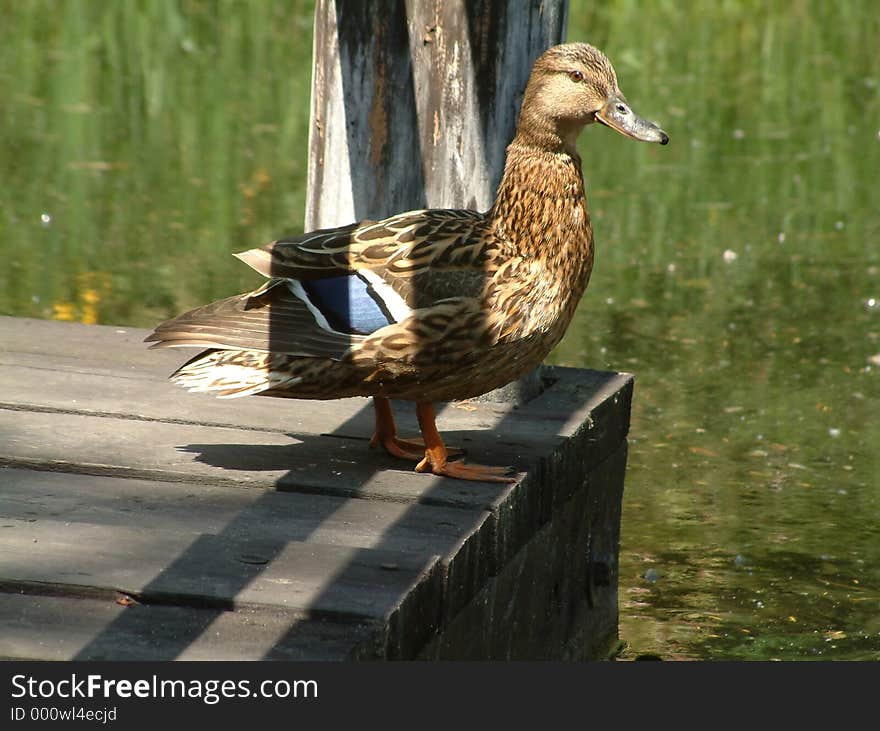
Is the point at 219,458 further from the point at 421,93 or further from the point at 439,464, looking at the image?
the point at 421,93

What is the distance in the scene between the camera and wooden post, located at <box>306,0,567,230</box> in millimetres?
4801

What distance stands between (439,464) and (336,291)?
1.67 feet

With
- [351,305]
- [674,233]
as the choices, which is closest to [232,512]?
[351,305]

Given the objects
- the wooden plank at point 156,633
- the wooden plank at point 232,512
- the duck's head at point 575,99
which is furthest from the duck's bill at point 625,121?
the wooden plank at point 156,633

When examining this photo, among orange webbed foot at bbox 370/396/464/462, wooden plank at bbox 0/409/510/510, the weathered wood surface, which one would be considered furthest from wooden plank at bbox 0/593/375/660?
orange webbed foot at bbox 370/396/464/462

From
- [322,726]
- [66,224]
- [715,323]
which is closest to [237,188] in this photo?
[66,224]

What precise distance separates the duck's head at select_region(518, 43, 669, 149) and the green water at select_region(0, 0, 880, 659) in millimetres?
1743

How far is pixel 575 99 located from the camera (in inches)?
167

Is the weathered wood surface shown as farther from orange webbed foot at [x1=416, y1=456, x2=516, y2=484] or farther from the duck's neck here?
the duck's neck

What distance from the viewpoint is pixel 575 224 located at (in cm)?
424

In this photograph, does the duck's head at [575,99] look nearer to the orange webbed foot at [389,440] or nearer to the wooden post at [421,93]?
the wooden post at [421,93]

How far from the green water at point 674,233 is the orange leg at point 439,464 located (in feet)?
4.21

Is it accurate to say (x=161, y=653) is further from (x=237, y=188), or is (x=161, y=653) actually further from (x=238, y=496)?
(x=237, y=188)

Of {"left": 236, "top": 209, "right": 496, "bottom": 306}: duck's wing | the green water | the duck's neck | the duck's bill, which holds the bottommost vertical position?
the green water
